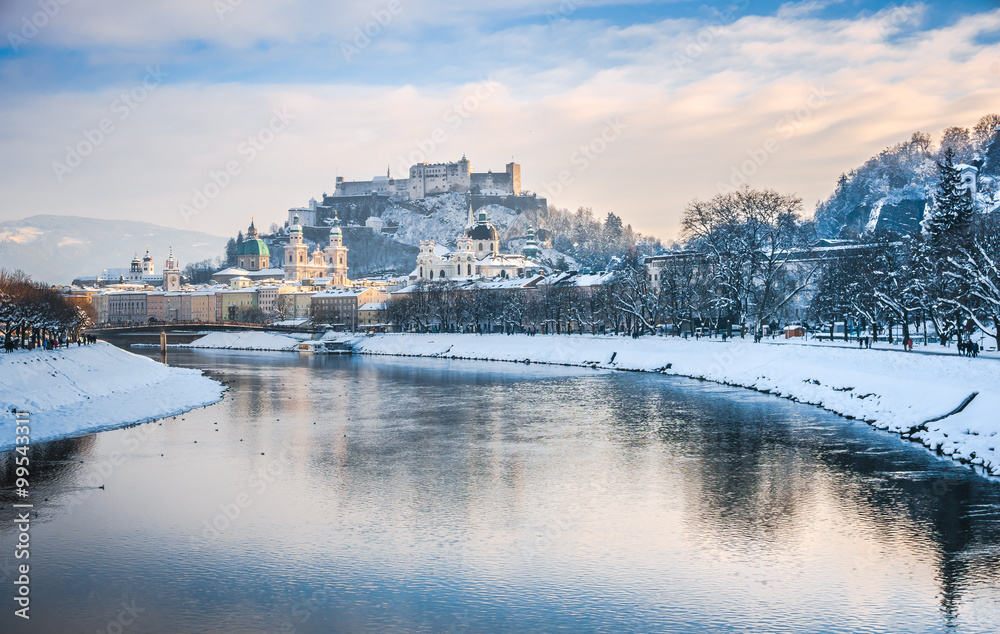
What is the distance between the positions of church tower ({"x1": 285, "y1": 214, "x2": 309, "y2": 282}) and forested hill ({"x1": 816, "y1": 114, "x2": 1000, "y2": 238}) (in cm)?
10150

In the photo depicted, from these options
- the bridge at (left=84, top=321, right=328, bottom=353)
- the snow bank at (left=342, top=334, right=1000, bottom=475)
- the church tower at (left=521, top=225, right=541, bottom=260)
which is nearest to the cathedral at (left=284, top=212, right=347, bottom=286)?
the church tower at (left=521, top=225, right=541, bottom=260)

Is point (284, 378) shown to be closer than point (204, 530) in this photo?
No

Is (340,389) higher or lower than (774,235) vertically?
lower

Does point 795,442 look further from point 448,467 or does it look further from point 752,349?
Answer: point 752,349

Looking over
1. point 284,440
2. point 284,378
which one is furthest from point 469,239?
point 284,440

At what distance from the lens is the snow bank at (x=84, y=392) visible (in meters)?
30.4

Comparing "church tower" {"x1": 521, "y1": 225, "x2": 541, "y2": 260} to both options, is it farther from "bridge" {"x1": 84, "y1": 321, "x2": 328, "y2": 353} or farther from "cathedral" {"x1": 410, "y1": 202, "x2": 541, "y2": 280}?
"bridge" {"x1": 84, "y1": 321, "x2": 328, "y2": 353}

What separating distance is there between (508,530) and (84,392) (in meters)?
25.2

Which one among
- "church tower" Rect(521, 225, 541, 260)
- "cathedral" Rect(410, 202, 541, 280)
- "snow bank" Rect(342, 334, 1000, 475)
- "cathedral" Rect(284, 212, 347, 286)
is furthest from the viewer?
"cathedral" Rect(284, 212, 347, 286)

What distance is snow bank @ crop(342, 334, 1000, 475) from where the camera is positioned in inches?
1016

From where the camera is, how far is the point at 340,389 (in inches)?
1921

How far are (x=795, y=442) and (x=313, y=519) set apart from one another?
627 inches

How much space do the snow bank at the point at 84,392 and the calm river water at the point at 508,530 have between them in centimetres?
165

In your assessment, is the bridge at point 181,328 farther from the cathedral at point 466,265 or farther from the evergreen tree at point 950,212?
the evergreen tree at point 950,212
